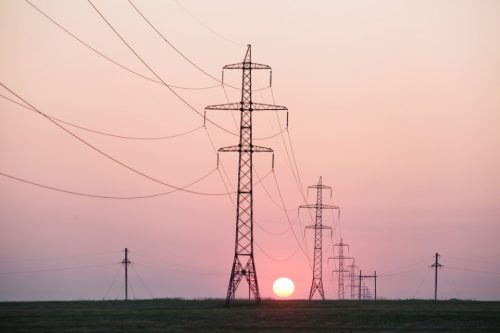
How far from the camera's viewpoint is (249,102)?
3305 inches

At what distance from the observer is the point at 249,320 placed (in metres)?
64.9

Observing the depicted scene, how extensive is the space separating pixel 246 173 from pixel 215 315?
55.1 ft

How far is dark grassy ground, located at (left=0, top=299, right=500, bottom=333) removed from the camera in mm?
58500

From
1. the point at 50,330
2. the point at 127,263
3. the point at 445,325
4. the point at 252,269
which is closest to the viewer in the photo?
the point at 50,330

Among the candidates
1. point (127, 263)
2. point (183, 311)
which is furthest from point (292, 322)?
point (127, 263)

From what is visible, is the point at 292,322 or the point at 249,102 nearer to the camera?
the point at 292,322

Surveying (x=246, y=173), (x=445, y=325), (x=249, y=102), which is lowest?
(x=445, y=325)

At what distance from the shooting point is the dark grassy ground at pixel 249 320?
192ft

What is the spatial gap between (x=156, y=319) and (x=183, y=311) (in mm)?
9429

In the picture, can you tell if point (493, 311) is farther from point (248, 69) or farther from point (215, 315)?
point (248, 69)

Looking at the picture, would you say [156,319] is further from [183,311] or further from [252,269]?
[252,269]

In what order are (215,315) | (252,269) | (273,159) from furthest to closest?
(273,159) < (252,269) < (215,315)

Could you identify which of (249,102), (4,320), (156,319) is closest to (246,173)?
(249,102)

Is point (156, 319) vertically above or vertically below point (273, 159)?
below
